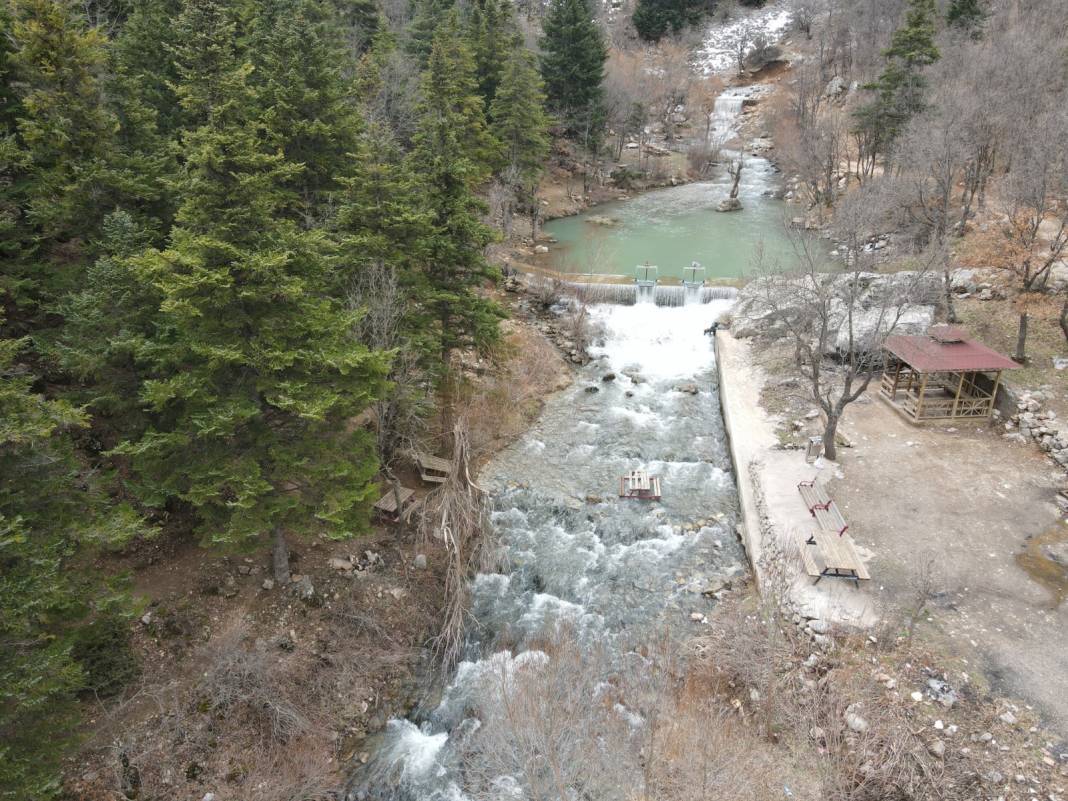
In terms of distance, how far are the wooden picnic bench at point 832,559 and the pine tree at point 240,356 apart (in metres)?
10.6

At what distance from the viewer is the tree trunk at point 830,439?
19.8 meters

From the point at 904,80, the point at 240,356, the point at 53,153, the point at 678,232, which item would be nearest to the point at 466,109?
the point at 678,232

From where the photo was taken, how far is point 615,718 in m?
12.3

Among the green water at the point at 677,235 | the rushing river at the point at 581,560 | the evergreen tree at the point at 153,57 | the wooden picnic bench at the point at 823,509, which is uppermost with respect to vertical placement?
the evergreen tree at the point at 153,57

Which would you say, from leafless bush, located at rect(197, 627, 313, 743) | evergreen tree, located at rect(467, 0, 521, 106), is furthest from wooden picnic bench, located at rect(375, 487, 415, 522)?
evergreen tree, located at rect(467, 0, 521, 106)

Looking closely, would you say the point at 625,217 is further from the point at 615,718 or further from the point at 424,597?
the point at 615,718

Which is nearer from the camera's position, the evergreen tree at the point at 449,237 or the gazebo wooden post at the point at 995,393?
the evergreen tree at the point at 449,237

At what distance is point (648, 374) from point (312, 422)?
17.9 meters

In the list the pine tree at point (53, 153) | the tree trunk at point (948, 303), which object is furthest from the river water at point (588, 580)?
the pine tree at point (53, 153)

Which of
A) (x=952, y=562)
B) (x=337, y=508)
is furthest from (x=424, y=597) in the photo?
(x=952, y=562)

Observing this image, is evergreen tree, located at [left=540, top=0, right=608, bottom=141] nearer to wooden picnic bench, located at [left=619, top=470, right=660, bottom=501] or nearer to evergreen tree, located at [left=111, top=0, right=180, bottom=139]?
evergreen tree, located at [left=111, top=0, right=180, bottom=139]

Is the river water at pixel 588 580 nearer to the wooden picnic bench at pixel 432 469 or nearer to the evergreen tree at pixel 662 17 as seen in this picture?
the wooden picnic bench at pixel 432 469

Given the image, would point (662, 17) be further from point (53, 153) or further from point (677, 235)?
point (53, 153)

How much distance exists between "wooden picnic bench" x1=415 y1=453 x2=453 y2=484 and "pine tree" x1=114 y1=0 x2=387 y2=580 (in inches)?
194
